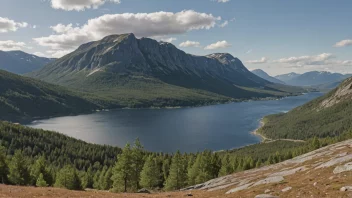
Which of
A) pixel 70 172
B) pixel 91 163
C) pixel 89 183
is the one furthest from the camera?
pixel 91 163

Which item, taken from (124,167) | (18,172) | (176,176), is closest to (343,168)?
(124,167)

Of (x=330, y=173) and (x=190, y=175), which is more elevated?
(x=330, y=173)

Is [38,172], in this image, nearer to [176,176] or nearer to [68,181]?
[68,181]

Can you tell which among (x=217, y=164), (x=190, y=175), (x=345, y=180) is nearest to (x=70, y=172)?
(x=190, y=175)

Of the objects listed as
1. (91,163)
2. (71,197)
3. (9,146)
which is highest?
(71,197)

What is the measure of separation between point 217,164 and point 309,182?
76.1 metres

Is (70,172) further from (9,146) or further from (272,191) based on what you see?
(9,146)

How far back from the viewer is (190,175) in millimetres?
95125

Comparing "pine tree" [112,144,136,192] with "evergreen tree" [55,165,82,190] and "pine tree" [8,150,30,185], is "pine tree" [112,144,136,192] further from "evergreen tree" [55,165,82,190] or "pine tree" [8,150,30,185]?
"pine tree" [8,150,30,185]

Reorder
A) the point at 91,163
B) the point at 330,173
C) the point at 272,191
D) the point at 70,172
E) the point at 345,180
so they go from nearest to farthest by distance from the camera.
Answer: the point at 345,180
the point at 272,191
the point at 330,173
the point at 70,172
the point at 91,163

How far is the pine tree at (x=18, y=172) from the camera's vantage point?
83000mm

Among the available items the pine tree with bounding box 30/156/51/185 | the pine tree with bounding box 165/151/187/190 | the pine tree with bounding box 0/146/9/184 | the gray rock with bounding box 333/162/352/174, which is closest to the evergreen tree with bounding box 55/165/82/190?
the pine tree with bounding box 30/156/51/185

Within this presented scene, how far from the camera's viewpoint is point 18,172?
84.2 meters

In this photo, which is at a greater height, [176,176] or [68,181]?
[68,181]
